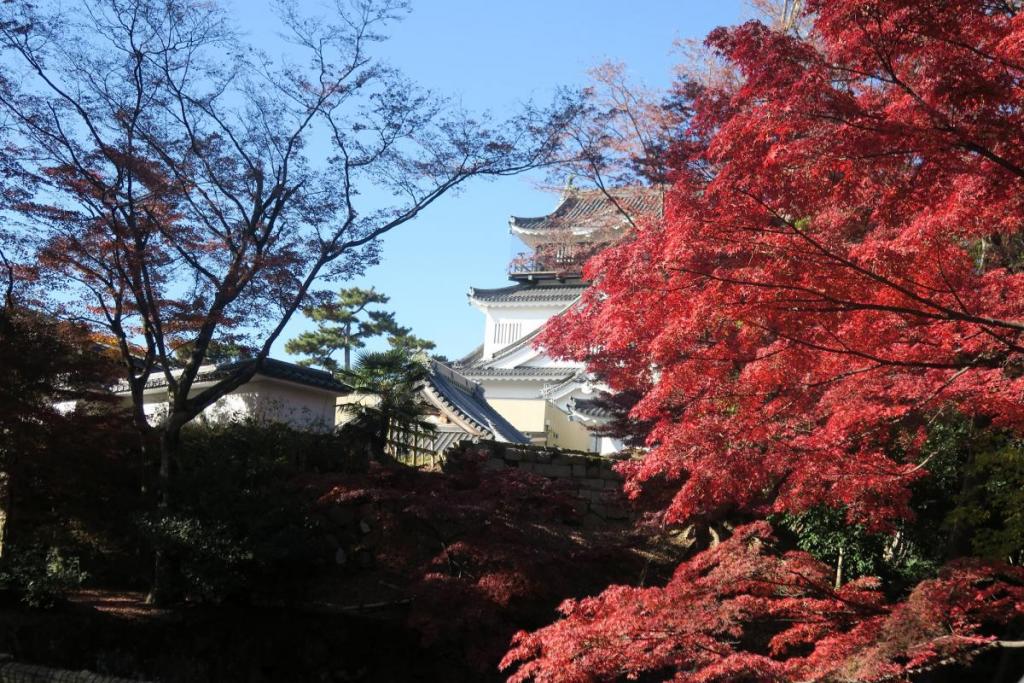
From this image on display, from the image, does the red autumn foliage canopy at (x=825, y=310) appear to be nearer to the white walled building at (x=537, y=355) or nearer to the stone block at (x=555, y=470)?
the stone block at (x=555, y=470)

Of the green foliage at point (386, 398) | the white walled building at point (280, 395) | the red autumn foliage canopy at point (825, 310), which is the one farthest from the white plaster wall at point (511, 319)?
the red autumn foliage canopy at point (825, 310)

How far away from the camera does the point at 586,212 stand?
25.4 meters

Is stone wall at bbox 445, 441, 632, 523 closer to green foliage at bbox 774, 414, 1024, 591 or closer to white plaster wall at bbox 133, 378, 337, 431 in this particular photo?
green foliage at bbox 774, 414, 1024, 591

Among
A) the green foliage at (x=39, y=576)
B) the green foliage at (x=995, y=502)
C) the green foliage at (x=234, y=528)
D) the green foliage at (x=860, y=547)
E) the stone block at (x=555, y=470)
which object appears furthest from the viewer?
the stone block at (x=555, y=470)

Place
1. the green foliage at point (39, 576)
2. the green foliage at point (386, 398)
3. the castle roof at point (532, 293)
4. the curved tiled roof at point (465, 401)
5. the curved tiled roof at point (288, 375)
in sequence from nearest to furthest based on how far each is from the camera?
Answer: the green foliage at point (39, 576)
the green foliage at point (386, 398)
the curved tiled roof at point (288, 375)
the curved tiled roof at point (465, 401)
the castle roof at point (532, 293)

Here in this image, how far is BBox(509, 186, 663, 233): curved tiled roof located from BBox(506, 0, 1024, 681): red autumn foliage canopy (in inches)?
307

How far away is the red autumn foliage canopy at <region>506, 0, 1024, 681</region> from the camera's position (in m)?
5.45

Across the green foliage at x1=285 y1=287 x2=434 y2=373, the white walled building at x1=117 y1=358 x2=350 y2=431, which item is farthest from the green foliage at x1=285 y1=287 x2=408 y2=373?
the white walled building at x1=117 y1=358 x2=350 y2=431

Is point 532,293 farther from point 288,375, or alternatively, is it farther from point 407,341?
point 288,375

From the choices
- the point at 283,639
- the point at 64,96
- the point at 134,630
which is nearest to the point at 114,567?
the point at 134,630

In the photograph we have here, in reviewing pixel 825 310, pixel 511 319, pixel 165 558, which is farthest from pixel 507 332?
pixel 825 310

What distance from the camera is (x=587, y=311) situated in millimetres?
8102

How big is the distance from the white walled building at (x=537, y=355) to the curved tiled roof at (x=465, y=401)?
1814 millimetres

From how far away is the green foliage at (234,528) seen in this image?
9.20m
